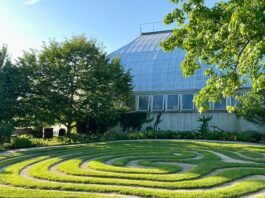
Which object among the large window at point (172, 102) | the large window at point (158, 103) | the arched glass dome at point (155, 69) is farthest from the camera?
the large window at point (158, 103)

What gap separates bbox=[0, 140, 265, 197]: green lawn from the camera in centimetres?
1020

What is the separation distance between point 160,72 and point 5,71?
17724 mm

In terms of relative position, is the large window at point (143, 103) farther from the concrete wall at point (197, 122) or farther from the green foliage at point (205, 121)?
the green foliage at point (205, 121)

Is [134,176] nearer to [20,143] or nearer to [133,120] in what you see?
[20,143]

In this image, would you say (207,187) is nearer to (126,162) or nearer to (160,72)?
(126,162)

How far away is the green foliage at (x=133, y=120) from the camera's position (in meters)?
37.2

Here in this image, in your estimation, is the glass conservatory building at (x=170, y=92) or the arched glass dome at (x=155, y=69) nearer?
the glass conservatory building at (x=170, y=92)

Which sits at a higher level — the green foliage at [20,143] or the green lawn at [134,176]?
the green foliage at [20,143]

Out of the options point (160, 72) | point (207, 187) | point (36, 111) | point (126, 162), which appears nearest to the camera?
point (207, 187)

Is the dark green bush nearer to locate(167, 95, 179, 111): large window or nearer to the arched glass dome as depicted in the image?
locate(167, 95, 179, 111): large window

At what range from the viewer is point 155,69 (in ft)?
135

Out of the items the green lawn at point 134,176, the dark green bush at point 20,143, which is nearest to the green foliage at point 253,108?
the green lawn at point 134,176

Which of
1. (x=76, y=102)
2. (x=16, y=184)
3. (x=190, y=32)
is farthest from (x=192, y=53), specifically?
(x=76, y=102)

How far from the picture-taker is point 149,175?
40.8 feet
